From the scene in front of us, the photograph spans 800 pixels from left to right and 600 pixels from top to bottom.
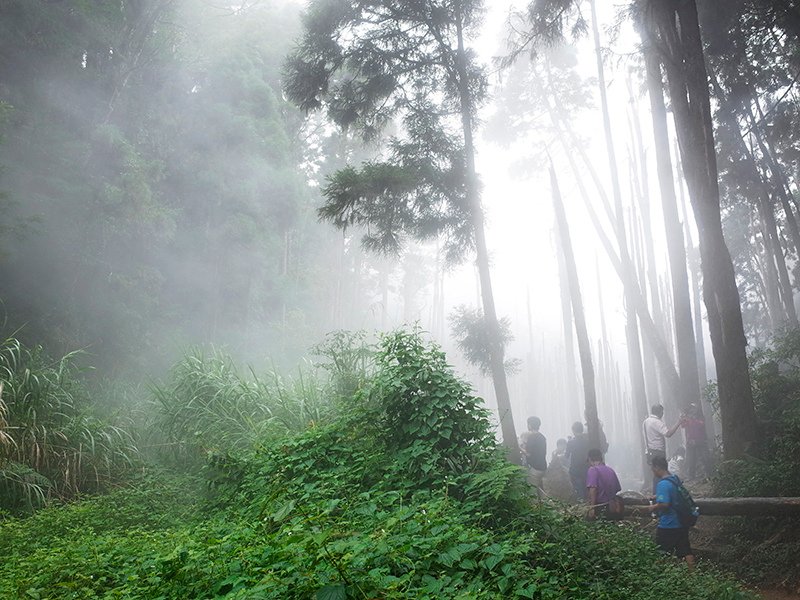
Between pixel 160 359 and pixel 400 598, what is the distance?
14.3 meters

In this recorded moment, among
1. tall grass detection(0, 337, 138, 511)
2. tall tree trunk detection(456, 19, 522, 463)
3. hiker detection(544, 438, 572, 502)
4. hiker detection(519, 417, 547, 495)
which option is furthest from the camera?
tall tree trunk detection(456, 19, 522, 463)

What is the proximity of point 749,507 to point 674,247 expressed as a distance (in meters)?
8.29

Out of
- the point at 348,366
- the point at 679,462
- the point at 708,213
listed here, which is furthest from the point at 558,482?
the point at 708,213

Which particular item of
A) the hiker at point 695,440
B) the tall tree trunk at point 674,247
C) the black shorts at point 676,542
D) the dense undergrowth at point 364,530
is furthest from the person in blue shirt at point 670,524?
the tall tree trunk at point 674,247

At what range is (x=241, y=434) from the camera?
7555 mm

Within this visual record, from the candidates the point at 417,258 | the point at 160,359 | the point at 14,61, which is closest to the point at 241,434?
the point at 160,359

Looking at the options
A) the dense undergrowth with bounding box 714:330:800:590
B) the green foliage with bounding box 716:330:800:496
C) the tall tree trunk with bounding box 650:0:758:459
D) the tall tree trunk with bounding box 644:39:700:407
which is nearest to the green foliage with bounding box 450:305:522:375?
the tall tree trunk with bounding box 650:0:758:459

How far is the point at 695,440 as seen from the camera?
11.5 m

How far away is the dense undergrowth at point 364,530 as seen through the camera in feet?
9.62

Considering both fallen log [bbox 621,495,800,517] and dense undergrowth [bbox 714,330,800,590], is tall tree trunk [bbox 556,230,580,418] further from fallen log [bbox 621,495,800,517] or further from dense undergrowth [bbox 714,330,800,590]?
fallen log [bbox 621,495,800,517]

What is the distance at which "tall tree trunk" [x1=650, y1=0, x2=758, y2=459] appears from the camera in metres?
8.02

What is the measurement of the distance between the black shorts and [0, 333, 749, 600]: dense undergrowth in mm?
452

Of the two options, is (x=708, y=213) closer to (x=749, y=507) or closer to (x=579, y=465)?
(x=749, y=507)

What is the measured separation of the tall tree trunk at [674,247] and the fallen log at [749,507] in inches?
222
